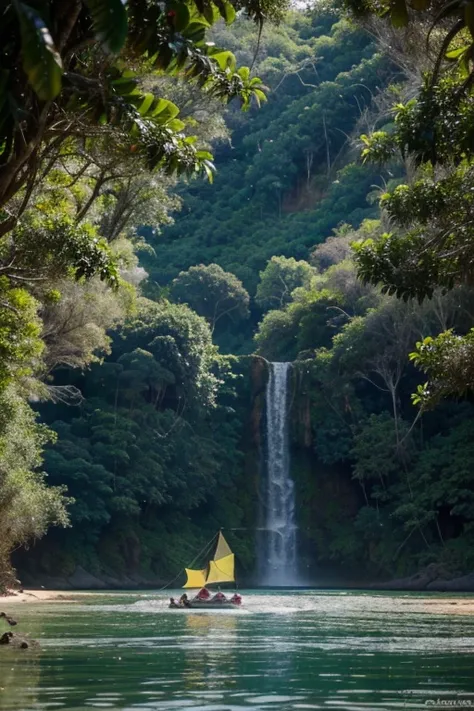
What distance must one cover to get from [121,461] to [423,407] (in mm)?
35056

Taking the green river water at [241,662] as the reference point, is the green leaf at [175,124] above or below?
above

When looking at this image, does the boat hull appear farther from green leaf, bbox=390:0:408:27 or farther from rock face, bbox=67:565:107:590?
green leaf, bbox=390:0:408:27

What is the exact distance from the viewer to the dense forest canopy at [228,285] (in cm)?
1249

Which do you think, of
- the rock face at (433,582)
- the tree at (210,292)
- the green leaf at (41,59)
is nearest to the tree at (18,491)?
the rock face at (433,582)

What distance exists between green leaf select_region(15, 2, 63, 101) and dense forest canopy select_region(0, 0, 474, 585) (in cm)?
1

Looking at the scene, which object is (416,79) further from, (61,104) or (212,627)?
(61,104)

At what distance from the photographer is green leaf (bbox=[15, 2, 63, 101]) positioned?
6864mm

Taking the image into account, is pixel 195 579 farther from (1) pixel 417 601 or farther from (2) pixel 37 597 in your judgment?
(1) pixel 417 601

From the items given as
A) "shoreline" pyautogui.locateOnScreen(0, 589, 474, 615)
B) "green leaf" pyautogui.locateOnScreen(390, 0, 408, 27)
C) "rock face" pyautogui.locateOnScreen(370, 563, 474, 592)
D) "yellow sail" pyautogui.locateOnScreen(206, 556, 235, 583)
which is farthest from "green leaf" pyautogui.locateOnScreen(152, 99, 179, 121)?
"rock face" pyautogui.locateOnScreen(370, 563, 474, 592)

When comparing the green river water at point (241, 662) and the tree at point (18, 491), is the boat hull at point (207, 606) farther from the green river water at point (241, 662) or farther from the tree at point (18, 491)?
the tree at point (18, 491)

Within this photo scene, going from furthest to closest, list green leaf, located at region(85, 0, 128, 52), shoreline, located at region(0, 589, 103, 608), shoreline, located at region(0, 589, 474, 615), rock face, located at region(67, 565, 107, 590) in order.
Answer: rock face, located at region(67, 565, 107, 590) → shoreline, located at region(0, 589, 103, 608) → shoreline, located at region(0, 589, 474, 615) → green leaf, located at region(85, 0, 128, 52)

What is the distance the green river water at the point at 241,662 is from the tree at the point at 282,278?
42.7m

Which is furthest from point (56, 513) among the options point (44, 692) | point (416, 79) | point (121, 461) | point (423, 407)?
point (44, 692)

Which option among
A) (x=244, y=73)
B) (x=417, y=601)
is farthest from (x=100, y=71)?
(x=417, y=601)
